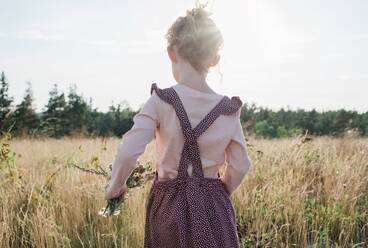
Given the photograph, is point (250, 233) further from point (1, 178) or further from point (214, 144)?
point (1, 178)

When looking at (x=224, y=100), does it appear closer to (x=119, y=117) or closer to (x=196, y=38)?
(x=196, y=38)

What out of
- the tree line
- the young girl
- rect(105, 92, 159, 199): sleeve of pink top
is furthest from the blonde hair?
the tree line

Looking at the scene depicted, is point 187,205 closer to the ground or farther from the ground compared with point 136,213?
farther from the ground

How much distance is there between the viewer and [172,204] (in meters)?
2.37

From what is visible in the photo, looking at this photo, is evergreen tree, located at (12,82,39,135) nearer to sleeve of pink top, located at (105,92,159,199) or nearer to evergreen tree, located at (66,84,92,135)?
evergreen tree, located at (66,84,92,135)

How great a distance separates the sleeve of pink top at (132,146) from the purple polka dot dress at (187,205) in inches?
5.1

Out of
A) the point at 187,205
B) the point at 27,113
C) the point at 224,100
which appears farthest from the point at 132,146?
the point at 27,113

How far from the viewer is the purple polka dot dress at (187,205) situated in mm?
2334

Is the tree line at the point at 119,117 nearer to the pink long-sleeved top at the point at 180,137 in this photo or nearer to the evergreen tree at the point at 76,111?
the evergreen tree at the point at 76,111

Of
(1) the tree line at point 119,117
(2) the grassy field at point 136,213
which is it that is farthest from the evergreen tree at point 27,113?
(2) the grassy field at point 136,213

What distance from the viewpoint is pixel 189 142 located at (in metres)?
2.32

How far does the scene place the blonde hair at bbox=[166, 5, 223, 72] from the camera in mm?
2314

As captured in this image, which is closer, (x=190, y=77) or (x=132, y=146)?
(x=132, y=146)

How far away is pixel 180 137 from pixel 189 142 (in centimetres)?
5
